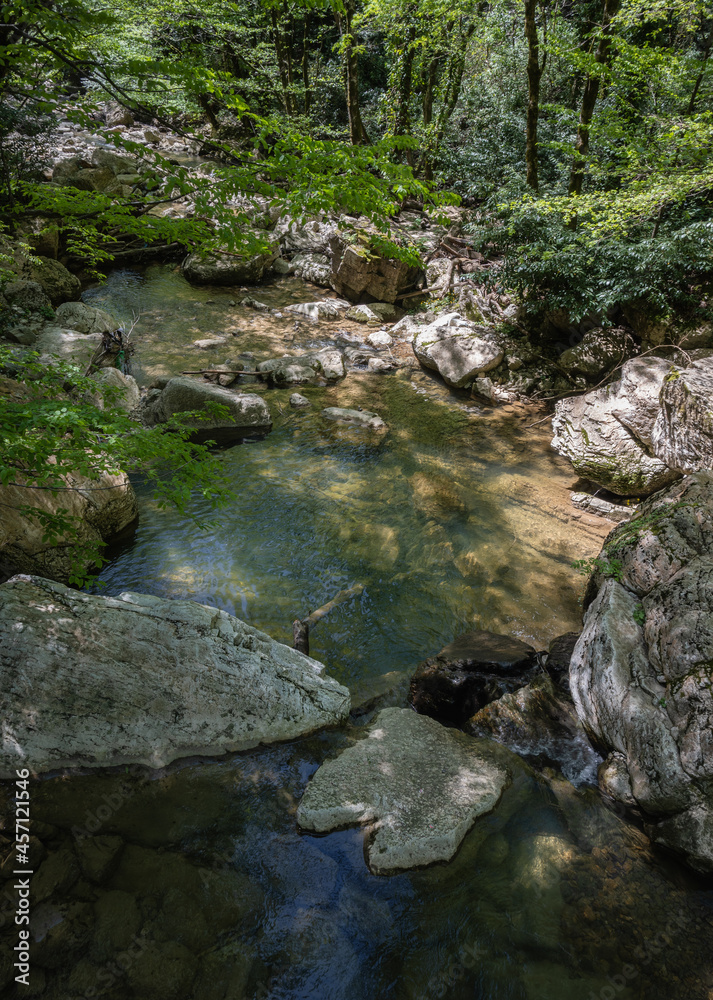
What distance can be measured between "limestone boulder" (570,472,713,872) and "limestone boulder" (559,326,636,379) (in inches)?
203

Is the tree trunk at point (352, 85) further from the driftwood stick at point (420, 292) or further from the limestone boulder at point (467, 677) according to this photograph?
the limestone boulder at point (467, 677)

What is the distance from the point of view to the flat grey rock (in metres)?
3.67

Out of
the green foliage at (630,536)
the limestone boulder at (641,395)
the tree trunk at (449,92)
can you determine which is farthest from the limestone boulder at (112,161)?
the green foliage at (630,536)

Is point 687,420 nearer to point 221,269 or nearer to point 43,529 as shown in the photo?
point 43,529

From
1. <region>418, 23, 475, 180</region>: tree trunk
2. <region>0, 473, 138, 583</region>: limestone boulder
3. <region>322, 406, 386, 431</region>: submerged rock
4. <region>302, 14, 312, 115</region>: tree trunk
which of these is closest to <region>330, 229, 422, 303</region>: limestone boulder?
<region>418, 23, 475, 180</region>: tree trunk

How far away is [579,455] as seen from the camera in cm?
833

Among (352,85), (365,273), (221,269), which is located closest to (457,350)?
(365,273)

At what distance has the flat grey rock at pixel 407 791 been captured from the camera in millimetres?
3670

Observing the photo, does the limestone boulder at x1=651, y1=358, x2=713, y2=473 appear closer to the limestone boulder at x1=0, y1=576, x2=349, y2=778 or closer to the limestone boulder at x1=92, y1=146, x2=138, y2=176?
the limestone boulder at x1=0, y1=576, x2=349, y2=778

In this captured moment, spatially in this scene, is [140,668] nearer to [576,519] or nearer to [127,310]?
[576,519]

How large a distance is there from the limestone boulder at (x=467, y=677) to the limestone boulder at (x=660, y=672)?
0.56 metres

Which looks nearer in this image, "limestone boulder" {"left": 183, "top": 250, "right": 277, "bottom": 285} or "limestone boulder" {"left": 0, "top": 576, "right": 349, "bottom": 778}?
"limestone boulder" {"left": 0, "top": 576, "right": 349, "bottom": 778}

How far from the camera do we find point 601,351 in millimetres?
9867

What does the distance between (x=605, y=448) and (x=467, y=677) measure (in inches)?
197
